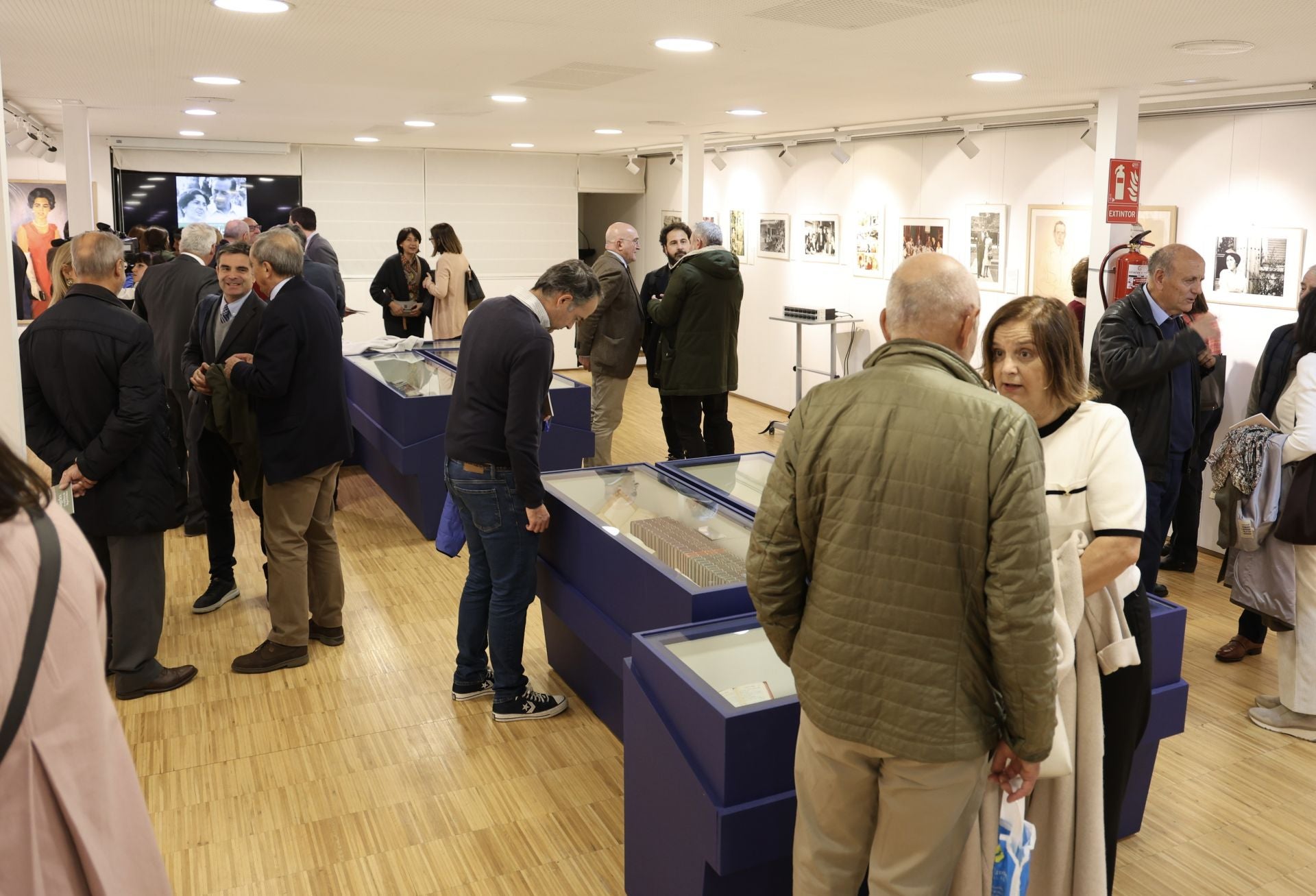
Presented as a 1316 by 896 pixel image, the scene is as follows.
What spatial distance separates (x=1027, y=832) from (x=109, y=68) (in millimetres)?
6118

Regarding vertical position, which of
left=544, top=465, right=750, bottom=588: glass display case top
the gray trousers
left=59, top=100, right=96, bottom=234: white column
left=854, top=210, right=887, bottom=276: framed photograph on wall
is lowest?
the gray trousers

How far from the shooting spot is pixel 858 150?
33.0 ft

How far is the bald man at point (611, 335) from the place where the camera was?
22.7ft

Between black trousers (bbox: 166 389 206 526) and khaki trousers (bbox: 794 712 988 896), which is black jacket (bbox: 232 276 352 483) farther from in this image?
khaki trousers (bbox: 794 712 988 896)

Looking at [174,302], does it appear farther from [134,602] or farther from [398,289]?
[398,289]

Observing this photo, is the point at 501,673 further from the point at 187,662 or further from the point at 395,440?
the point at 395,440

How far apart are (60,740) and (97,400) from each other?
3.16 meters

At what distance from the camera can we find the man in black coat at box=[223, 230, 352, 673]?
4348mm

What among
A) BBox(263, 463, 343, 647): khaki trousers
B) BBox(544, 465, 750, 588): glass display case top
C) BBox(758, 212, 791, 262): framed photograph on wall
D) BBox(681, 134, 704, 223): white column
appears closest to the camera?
BBox(544, 465, 750, 588): glass display case top

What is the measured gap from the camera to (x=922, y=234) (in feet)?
30.6

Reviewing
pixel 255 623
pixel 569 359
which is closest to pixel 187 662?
pixel 255 623

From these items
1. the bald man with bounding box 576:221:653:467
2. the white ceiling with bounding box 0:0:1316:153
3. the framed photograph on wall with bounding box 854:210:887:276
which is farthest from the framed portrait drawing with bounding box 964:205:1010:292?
the bald man with bounding box 576:221:653:467

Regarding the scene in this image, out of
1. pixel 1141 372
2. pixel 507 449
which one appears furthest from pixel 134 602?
pixel 1141 372

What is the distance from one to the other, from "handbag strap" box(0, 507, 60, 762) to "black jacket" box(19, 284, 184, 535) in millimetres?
3025
